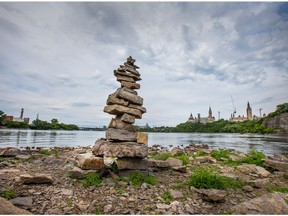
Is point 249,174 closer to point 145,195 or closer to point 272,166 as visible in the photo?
point 272,166

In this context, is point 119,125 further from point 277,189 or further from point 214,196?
point 277,189

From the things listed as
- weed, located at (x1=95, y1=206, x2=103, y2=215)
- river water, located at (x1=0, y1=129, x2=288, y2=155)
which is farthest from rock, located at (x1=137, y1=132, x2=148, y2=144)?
river water, located at (x1=0, y1=129, x2=288, y2=155)

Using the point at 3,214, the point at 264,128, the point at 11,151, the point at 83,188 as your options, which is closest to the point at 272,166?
the point at 83,188

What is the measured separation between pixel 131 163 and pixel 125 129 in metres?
1.49

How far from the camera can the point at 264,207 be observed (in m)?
5.19

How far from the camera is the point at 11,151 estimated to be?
13352 mm

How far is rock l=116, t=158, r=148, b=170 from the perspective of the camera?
7.82 meters

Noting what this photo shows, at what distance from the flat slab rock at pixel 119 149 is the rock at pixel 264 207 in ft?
12.8

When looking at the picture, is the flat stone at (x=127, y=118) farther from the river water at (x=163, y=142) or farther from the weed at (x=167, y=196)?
the river water at (x=163, y=142)

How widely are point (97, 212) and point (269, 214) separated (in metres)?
4.47

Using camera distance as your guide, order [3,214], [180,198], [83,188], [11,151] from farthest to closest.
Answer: [11,151]
[83,188]
[180,198]
[3,214]

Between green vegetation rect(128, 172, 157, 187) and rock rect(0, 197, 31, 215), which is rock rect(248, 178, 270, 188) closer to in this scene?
green vegetation rect(128, 172, 157, 187)

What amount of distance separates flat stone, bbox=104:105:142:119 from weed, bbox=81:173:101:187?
271 cm

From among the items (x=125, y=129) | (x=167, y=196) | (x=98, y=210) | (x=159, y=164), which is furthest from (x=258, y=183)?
(x=98, y=210)
